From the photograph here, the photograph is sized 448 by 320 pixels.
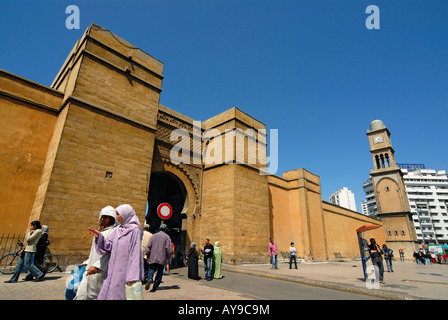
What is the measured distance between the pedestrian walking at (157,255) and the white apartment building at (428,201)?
72.2 metres

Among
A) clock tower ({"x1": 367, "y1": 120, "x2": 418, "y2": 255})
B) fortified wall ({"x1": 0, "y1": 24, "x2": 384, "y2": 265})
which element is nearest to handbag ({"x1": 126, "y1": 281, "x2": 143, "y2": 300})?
fortified wall ({"x1": 0, "y1": 24, "x2": 384, "y2": 265})

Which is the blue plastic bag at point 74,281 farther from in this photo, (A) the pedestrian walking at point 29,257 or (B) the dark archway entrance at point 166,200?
(B) the dark archway entrance at point 166,200

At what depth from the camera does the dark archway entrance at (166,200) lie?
43.0ft

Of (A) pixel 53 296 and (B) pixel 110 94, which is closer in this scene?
(A) pixel 53 296

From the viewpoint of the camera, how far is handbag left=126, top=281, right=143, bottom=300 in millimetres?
2291

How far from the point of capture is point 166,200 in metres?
15.3

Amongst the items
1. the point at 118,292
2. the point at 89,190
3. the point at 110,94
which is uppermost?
the point at 110,94

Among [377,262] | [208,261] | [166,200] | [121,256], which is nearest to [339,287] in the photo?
[377,262]

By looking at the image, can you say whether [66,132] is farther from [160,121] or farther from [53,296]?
[53,296]

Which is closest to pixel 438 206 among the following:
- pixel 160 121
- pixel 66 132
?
pixel 160 121

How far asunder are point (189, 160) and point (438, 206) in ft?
257

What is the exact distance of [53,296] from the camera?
432cm

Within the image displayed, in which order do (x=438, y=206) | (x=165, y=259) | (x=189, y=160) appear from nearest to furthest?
(x=165, y=259), (x=189, y=160), (x=438, y=206)

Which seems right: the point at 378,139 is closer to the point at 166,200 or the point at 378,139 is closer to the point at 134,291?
the point at 166,200
